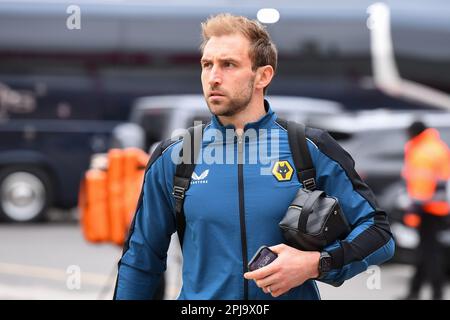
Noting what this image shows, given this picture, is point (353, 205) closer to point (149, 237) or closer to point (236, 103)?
point (236, 103)

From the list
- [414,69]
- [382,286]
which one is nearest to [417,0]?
[414,69]

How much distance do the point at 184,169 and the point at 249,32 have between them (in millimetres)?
515

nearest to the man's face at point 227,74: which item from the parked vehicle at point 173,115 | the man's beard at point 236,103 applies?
the man's beard at point 236,103

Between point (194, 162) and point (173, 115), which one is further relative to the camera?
point (173, 115)

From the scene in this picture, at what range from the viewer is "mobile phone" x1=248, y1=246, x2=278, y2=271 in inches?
127

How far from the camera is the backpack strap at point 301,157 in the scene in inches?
137

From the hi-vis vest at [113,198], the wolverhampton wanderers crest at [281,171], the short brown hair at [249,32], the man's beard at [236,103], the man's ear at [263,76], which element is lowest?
the wolverhampton wanderers crest at [281,171]

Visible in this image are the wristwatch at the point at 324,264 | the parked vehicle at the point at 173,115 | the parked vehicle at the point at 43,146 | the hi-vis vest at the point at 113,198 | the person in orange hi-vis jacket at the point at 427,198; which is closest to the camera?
the wristwatch at the point at 324,264

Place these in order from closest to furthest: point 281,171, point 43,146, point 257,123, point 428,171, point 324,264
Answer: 1. point 324,264
2. point 281,171
3. point 257,123
4. point 428,171
5. point 43,146

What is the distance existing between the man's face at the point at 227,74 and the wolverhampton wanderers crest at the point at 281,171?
0.78 feet

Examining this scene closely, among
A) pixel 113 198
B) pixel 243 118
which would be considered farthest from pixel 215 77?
pixel 113 198

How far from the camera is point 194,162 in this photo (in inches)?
140

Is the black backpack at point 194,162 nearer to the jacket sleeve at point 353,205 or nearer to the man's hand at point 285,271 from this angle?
the jacket sleeve at point 353,205

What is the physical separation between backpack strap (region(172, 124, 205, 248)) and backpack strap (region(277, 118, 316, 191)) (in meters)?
0.32
